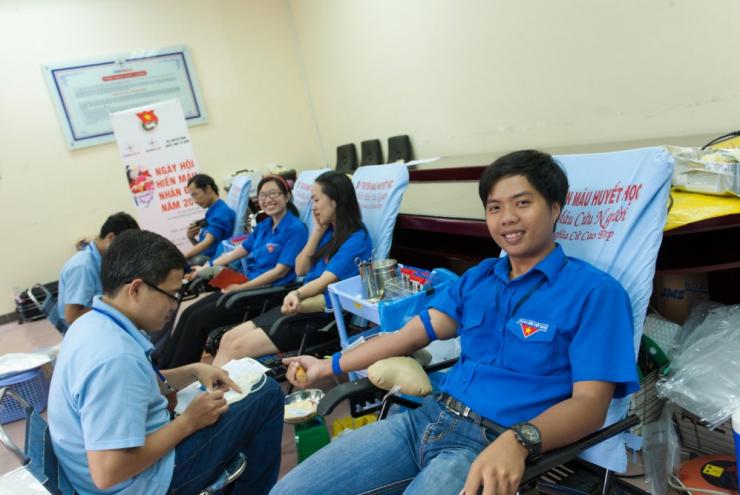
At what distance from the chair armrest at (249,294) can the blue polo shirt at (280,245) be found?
0.72ft

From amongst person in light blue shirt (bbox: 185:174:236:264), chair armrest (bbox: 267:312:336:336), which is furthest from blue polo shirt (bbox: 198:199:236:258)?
chair armrest (bbox: 267:312:336:336)

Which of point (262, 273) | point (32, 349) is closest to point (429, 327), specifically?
point (262, 273)

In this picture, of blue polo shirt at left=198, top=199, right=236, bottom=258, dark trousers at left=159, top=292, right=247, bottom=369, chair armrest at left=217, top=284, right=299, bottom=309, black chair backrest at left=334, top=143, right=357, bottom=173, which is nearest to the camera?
chair armrest at left=217, top=284, right=299, bottom=309

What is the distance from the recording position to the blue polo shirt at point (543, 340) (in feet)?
3.77

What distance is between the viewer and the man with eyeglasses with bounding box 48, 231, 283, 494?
45.8 inches

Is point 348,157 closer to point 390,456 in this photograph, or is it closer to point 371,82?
point 371,82

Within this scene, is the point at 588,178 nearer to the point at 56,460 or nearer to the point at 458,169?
the point at 56,460

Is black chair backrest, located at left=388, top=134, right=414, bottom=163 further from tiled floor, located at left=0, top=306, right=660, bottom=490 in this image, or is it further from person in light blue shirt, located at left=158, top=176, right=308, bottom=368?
tiled floor, located at left=0, top=306, right=660, bottom=490

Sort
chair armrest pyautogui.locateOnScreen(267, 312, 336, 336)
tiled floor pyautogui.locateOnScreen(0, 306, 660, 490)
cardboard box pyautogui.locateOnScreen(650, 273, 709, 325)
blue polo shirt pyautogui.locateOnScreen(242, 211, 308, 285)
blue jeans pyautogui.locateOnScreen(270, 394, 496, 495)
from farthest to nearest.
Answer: blue polo shirt pyautogui.locateOnScreen(242, 211, 308, 285) < chair armrest pyautogui.locateOnScreen(267, 312, 336, 336) < tiled floor pyautogui.locateOnScreen(0, 306, 660, 490) < cardboard box pyautogui.locateOnScreen(650, 273, 709, 325) < blue jeans pyautogui.locateOnScreen(270, 394, 496, 495)

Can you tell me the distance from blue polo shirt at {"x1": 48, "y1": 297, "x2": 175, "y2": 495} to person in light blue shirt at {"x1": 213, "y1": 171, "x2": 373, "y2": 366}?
1.02 m

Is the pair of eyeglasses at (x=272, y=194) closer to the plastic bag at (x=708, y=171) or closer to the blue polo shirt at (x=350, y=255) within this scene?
the blue polo shirt at (x=350, y=255)

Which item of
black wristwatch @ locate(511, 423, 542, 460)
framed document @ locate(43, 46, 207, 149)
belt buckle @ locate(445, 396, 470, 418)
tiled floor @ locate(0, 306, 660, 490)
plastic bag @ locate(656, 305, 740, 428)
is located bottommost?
tiled floor @ locate(0, 306, 660, 490)

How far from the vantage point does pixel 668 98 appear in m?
2.83

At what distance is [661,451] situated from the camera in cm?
169
